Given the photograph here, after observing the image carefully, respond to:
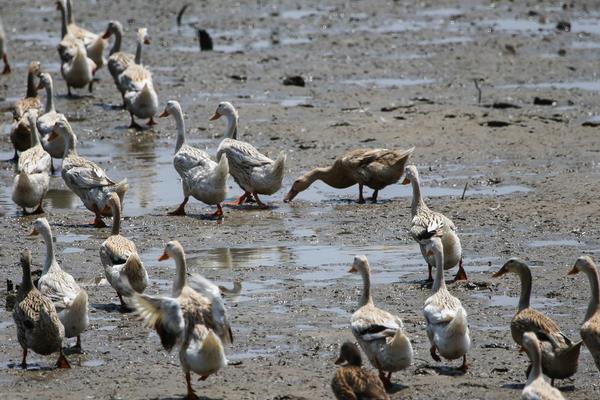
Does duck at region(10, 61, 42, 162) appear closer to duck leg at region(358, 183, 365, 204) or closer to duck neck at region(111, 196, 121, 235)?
duck leg at region(358, 183, 365, 204)

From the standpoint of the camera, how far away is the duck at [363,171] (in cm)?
1535

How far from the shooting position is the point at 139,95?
18922mm

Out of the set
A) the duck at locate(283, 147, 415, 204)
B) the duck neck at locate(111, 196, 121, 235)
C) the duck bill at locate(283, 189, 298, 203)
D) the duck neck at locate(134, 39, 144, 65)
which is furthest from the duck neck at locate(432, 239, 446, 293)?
the duck neck at locate(134, 39, 144, 65)

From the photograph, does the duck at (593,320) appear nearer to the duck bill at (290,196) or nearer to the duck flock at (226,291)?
the duck flock at (226,291)

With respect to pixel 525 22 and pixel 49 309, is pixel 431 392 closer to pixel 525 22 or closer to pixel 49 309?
pixel 49 309

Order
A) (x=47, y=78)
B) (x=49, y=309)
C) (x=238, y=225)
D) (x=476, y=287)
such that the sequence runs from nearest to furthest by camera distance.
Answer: (x=49, y=309) < (x=476, y=287) < (x=238, y=225) < (x=47, y=78)

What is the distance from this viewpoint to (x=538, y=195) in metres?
15.0

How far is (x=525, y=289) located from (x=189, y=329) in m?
2.76

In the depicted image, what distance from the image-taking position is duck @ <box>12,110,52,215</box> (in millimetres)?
14547

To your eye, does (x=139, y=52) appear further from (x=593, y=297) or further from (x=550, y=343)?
(x=550, y=343)

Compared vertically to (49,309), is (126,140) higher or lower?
lower

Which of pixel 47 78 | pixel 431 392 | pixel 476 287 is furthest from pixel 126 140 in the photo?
pixel 431 392

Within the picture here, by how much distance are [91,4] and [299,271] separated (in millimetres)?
18977

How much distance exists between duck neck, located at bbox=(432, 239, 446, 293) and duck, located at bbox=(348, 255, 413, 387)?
0.71m
